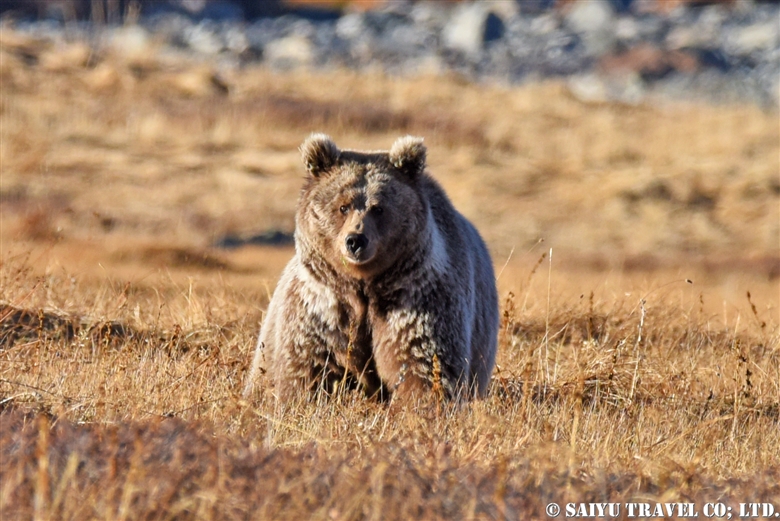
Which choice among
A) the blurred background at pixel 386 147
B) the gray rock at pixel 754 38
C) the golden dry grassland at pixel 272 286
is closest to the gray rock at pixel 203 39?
the blurred background at pixel 386 147

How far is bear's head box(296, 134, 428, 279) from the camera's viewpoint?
257 inches

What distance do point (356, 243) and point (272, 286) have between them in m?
6.01

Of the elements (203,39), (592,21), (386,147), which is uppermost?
(592,21)

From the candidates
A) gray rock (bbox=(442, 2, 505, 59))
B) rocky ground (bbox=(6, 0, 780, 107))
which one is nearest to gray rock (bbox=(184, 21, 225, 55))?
rocky ground (bbox=(6, 0, 780, 107))

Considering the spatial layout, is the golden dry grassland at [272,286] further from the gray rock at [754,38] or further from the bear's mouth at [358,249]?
the gray rock at [754,38]

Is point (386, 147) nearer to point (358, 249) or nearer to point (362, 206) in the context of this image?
point (362, 206)

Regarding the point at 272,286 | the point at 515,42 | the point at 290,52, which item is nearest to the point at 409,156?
the point at 272,286

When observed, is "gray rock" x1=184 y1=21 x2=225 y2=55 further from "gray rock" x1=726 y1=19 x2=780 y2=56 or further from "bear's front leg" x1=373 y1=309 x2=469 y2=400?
"bear's front leg" x1=373 y1=309 x2=469 y2=400

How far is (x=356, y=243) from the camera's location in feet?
20.6

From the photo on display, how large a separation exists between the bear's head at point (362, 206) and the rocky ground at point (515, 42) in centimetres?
2770

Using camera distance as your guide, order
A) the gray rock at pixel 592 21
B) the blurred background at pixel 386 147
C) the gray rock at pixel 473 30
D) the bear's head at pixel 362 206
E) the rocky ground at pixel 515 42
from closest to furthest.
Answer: the bear's head at pixel 362 206
the blurred background at pixel 386 147
the rocky ground at pixel 515 42
the gray rock at pixel 473 30
the gray rock at pixel 592 21

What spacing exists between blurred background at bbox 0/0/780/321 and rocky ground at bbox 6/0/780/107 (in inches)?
9.1

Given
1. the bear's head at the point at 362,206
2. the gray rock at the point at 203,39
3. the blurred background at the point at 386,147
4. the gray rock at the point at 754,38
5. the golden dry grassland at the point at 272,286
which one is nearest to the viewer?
the golden dry grassland at the point at 272,286

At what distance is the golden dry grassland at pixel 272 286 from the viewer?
423cm
